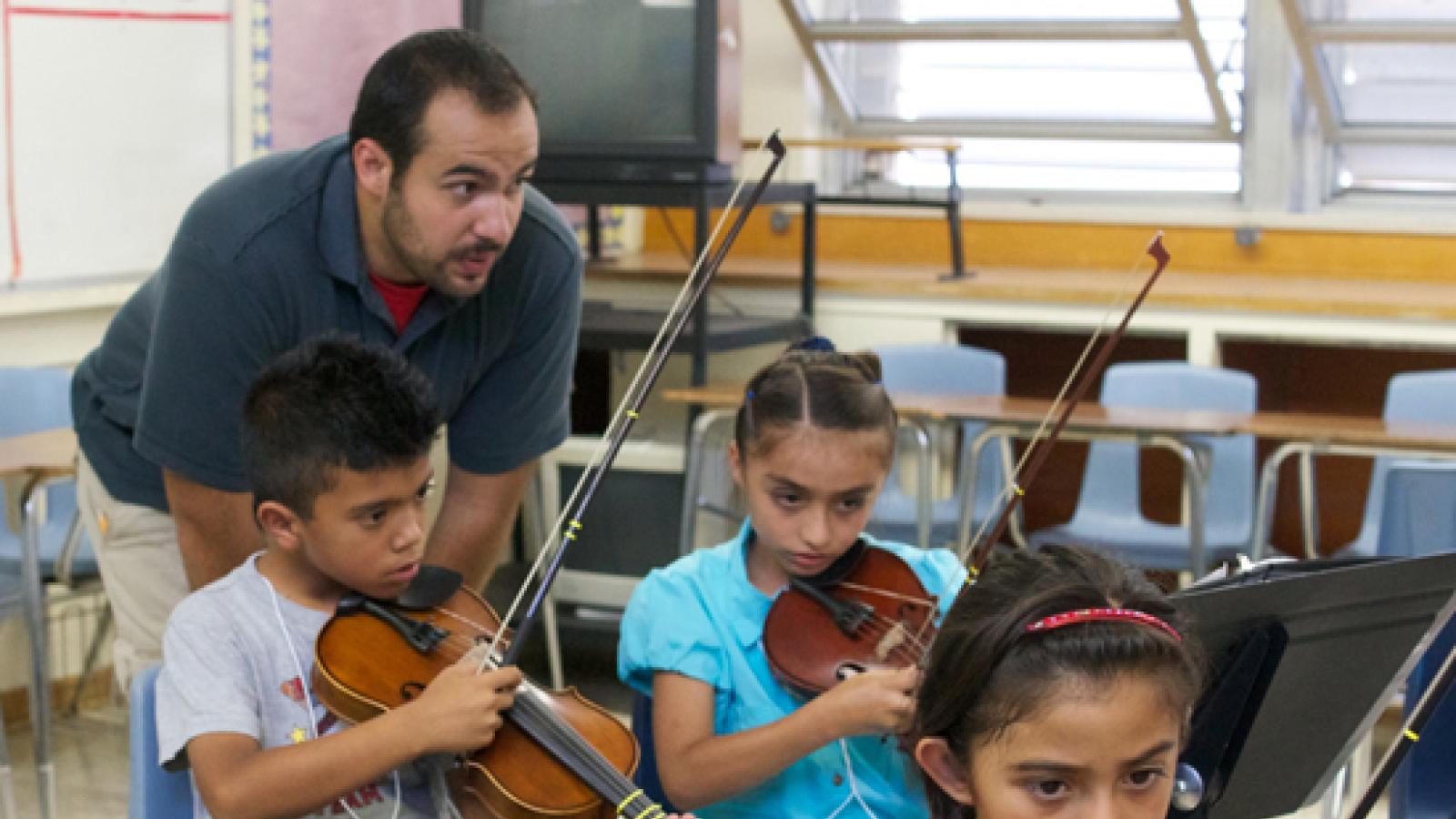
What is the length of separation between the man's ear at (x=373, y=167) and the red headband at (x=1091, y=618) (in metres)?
0.86

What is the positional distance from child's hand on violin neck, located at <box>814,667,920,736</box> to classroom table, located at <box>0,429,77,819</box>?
201 centimetres

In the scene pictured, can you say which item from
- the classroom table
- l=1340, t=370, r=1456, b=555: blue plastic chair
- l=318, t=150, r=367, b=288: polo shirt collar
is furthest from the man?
l=1340, t=370, r=1456, b=555: blue plastic chair

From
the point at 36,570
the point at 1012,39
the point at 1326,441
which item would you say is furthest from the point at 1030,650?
the point at 1012,39

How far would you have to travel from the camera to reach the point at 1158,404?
421 centimetres

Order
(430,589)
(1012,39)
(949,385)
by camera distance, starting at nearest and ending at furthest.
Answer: (430,589)
(949,385)
(1012,39)

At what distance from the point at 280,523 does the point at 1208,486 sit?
2.80 meters

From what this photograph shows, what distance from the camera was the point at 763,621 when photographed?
1.80 m

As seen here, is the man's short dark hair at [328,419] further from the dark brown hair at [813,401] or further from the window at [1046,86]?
the window at [1046,86]

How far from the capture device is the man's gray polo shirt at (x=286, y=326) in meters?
1.84

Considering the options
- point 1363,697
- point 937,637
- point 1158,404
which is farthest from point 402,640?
point 1158,404

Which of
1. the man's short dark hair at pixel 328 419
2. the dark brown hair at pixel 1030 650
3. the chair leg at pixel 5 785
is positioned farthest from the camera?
the chair leg at pixel 5 785

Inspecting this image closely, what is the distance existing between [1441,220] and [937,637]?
385 cm

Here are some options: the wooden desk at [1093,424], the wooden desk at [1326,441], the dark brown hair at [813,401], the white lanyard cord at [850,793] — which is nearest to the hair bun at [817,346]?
the dark brown hair at [813,401]

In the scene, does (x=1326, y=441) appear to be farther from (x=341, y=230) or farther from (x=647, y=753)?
(x=341, y=230)
